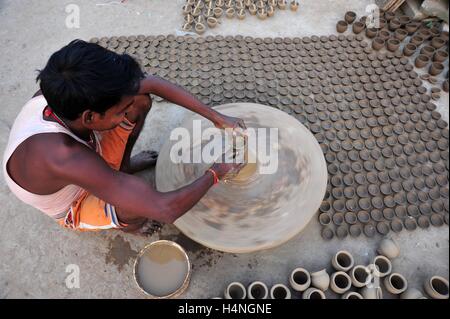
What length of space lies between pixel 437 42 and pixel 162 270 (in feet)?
10.2

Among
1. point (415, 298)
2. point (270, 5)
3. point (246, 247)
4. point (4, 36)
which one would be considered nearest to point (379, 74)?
point (270, 5)

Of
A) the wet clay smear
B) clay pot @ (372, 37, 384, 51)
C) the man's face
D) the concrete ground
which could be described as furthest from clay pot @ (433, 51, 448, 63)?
the man's face

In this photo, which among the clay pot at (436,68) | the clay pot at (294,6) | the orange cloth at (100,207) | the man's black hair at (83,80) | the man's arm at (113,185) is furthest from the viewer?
the clay pot at (294,6)

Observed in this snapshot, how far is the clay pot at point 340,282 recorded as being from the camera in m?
1.91

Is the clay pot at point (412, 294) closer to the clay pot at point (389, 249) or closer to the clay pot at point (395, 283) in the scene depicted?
the clay pot at point (395, 283)

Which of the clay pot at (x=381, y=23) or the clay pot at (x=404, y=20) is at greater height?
the clay pot at (x=404, y=20)

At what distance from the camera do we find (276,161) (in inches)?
78.7

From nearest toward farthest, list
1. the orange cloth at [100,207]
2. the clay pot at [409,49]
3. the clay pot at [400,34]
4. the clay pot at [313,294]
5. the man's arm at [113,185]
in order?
the man's arm at [113,185], the orange cloth at [100,207], the clay pot at [313,294], the clay pot at [409,49], the clay pot at [400,34]

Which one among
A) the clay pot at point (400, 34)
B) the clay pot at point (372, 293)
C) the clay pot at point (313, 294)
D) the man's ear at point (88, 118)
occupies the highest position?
the clay pot at point (400, 34)

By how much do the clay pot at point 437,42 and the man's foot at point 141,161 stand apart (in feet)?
9.00

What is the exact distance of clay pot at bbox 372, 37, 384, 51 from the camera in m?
2.99

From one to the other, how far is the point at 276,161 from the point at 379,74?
5.12 ft

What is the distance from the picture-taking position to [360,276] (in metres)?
1.97

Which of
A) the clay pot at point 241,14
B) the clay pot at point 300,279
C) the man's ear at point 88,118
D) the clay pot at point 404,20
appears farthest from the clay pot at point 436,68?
the man's ear at point 88,118
